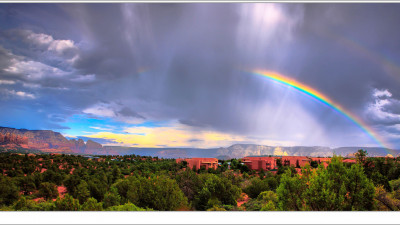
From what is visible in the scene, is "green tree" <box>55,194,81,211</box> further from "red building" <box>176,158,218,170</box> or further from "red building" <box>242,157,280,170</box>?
"red building" <box>242,157,280,170</box>

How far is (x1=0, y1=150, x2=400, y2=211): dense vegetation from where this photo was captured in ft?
32.1

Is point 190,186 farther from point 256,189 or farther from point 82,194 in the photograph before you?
point 82,194

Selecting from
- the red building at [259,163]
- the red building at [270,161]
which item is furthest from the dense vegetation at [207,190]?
the red building at [270,161]

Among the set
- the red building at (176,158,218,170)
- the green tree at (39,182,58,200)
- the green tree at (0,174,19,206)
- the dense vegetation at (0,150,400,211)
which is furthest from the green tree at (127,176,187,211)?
the red building at (176,158,218,170)

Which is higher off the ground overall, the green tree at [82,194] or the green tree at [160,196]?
the green tree at [160,196]

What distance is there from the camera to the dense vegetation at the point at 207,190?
980 cm

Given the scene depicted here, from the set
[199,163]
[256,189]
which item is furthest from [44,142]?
[256,189]

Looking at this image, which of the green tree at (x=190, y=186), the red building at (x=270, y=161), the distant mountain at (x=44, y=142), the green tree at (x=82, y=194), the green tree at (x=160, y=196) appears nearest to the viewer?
the green tree at (x=160, y=196)

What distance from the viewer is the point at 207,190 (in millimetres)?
17344

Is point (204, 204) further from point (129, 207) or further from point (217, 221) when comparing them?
point (217, 221)

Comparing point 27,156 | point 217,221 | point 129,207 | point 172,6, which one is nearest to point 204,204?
point 129,207

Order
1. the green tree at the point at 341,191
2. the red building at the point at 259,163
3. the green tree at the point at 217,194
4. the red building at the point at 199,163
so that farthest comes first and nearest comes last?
1. the red building at the point at 259,163
2. the red building at the point at 199,163
3. the green tree at the point at 217,194
4. the green tree at the point at 341,191

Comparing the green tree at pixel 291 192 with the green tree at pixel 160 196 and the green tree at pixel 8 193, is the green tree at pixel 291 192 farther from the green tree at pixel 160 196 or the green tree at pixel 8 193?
the green tree at pixel 8 193

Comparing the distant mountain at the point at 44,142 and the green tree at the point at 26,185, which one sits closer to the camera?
the green tree at the point at 26,185
